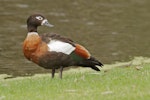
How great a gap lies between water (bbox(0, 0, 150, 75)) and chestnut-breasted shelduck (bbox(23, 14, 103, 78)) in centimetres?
608

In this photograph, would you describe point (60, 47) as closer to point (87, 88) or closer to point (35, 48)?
point (35, 48)

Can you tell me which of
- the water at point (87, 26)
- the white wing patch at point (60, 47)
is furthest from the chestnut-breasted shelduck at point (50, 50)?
the water at point (87, 26)

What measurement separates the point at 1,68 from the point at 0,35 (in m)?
5.75

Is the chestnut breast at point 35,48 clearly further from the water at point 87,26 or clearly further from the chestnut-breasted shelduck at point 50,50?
the water at point 87,26

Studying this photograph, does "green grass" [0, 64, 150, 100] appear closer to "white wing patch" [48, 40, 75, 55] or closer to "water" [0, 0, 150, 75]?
"white wing patch" [48, 40, 75, 55]

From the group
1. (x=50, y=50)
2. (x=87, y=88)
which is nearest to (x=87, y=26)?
(x=50, y=50)

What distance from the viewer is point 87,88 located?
11.8 metres

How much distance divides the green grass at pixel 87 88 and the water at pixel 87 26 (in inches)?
267

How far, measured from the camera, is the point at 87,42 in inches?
979

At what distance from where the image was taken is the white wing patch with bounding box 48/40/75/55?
13250 millimetres

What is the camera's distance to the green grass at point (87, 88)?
36.0 ft

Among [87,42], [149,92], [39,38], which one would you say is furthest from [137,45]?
[149,92]

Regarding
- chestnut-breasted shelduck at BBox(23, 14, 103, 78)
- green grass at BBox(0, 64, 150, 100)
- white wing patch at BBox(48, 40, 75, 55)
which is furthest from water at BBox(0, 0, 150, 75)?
green grass at BBox(0, 64, 150, 100)

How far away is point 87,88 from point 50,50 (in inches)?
66.6
